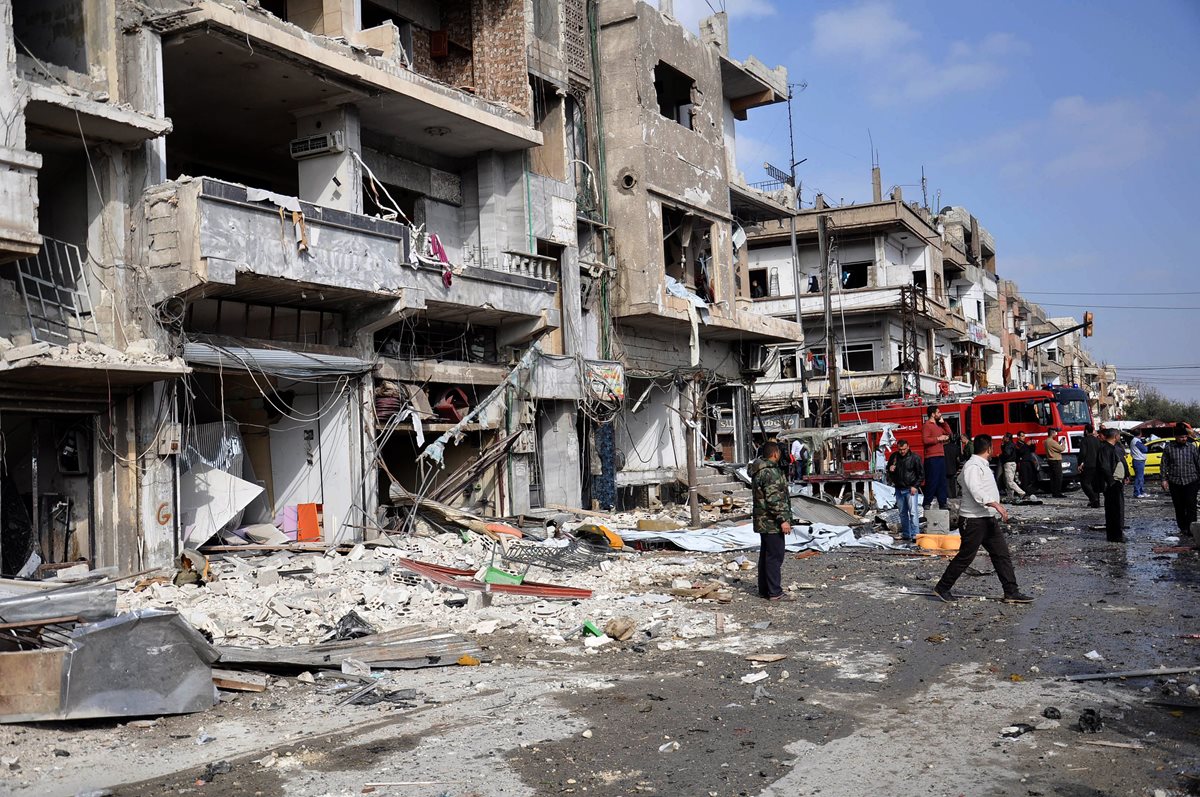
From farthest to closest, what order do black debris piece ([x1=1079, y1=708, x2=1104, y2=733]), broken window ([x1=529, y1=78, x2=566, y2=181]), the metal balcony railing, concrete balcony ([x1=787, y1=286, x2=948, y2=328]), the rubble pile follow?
concrete balcony ([x1=787, y1=286, x2=948, y2=328])
broken window ([x1=529, y1=78, x2=566, y2=181])
the metal balcony railing
the rubble pile
black debris piece ([x1=1079, y1=708, x2=1104, y2=733])

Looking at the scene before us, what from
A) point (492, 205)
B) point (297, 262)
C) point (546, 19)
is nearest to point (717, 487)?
point (492, 205)

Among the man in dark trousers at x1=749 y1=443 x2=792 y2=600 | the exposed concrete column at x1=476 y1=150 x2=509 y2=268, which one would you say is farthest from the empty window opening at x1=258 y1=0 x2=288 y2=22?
the man in dark trousers at x1=749 y1=443 x2=792 y2=600

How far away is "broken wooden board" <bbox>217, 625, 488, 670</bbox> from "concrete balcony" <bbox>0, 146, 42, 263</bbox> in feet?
18.4

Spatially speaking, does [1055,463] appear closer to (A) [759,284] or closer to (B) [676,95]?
(B) [676,95]

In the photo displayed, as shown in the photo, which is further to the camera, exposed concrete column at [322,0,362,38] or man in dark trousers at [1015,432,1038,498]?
man in dark trousers at [1015,432,1038,498]

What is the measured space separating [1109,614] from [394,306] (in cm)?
1142

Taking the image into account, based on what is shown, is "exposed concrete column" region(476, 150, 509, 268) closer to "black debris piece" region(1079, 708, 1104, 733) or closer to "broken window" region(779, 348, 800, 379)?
"black debris piece" region(1079, 708, 1104, 733)

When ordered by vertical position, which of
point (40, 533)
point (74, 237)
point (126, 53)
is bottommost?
point (40, 533)

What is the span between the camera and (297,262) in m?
15.1

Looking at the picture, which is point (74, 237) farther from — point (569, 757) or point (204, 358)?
point (569, 757)

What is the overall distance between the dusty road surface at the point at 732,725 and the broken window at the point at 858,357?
33810 mm

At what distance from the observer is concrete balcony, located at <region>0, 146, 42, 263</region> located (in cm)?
1139

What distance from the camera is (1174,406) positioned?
9506 centimetres

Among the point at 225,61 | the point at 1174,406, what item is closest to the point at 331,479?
the point at 225,61
